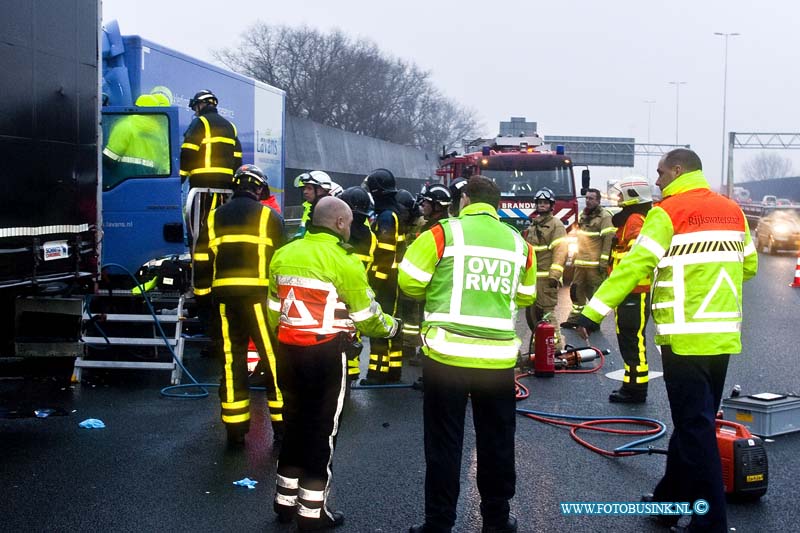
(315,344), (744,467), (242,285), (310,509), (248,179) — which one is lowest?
(310,509)

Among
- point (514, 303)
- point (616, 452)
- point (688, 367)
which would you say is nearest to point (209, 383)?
point (616, 452)

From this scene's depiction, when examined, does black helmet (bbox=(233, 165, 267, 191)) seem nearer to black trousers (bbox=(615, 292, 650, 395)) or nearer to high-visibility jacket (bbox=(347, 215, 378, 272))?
high-visibility jacket (bbox=(347, 215, 378, 272))

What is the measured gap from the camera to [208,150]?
31.5 feet

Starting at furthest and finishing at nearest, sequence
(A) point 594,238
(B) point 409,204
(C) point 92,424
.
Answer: (A) point 594,238, (B) point 409,204, (C) point 92,424

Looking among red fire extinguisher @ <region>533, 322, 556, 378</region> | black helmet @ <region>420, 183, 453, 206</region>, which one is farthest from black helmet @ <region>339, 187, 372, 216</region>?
red fire extinguisher @ <region>533, 322, 556, 378</region>

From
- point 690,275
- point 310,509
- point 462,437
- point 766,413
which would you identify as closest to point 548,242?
point 766,413

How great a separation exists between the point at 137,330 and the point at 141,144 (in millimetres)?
2075

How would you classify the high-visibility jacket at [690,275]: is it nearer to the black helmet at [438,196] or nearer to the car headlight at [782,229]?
the black helmet at [438,196]

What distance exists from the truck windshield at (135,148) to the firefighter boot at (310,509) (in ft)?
20.3

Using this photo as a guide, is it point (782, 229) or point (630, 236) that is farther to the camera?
point (782, 229)

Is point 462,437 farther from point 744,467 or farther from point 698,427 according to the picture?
point 744,467

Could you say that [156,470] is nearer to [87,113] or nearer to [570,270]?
[87,113]

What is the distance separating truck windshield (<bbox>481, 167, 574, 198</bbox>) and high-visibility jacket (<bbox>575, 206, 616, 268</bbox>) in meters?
7.49

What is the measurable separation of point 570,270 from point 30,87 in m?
14.5
